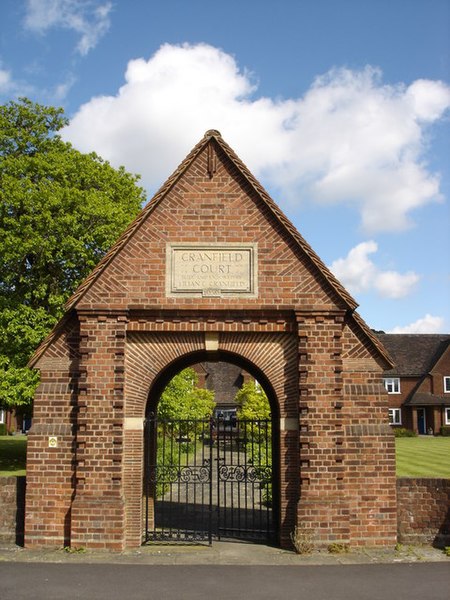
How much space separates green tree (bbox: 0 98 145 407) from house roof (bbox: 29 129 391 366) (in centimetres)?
848

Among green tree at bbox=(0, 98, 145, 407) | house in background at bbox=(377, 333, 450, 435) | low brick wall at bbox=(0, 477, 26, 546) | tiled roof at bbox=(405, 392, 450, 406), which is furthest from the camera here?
house in background at bbox=(377, 333, 450, 435)

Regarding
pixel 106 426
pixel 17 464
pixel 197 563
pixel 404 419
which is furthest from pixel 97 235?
pixel 404 419

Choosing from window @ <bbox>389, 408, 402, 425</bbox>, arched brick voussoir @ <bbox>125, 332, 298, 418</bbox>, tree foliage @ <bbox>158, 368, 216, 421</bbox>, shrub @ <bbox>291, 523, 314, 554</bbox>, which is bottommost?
shrub @ <bbox>291, 523, 314, 554</bbox>

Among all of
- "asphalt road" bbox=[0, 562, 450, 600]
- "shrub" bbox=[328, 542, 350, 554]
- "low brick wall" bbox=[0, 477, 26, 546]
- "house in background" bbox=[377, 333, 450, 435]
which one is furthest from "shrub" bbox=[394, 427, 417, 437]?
"low brick wall" bbox=[0, 477, 26, 546]

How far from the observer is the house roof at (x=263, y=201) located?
11.4m

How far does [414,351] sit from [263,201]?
4635 centimetres

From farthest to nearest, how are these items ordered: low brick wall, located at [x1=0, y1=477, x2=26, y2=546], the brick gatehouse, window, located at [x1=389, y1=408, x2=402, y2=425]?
window, located at [x1=389, y1=408, x2=402, y2=425] < low brick wall, located at [x1=0, y1=477, x2=26, y2=546] < the brick gatehouse

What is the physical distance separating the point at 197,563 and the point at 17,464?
15.3 meters

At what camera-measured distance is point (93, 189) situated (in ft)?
71.7

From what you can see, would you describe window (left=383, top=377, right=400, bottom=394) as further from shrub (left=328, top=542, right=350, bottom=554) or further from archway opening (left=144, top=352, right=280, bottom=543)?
shrub (left=328, top=542, right=350, bottom=554)

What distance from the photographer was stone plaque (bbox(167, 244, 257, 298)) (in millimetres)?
11469

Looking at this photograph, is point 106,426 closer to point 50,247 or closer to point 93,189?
point 50,247

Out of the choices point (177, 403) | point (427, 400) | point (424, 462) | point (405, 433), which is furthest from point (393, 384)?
point (177, 403)

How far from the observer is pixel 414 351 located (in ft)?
179
